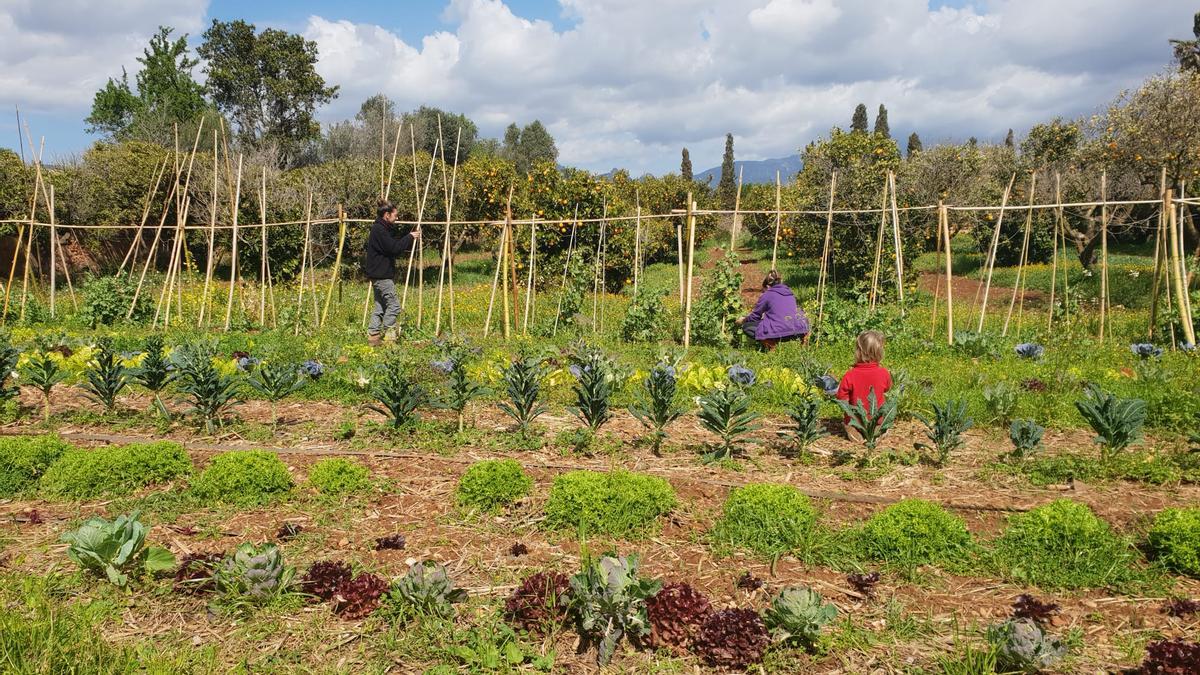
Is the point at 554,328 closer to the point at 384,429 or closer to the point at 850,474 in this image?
the point at 384,429

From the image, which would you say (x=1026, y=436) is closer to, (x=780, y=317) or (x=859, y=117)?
(x=780, y=317)

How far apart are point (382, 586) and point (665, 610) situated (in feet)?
4.12

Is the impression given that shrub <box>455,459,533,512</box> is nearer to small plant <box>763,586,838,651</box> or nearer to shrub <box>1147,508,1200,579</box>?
small plant <box>763,586,838,651</box>

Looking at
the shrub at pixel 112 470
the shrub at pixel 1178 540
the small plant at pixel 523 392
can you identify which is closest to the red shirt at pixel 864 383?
the shrub at pixel 1178 540

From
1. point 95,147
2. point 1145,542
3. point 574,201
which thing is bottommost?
point 1145,542

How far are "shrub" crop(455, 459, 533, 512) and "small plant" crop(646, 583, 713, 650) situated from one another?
1.40m

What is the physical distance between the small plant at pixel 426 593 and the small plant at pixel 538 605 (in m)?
0.25

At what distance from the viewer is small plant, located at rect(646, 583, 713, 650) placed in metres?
2.84

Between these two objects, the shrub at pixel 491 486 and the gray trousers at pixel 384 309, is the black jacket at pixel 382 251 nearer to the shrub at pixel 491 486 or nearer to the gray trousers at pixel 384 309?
the gray trousers at pixel 384 309

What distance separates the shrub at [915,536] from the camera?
11.2 feet

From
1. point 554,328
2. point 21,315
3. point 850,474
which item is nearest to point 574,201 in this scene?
point 554,328

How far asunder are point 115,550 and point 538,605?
194 centimetres

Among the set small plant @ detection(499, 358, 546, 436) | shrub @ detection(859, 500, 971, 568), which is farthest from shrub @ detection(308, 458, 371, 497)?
shrub @ detection(859, 500, 971, 568)

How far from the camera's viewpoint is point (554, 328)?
11.0 m
